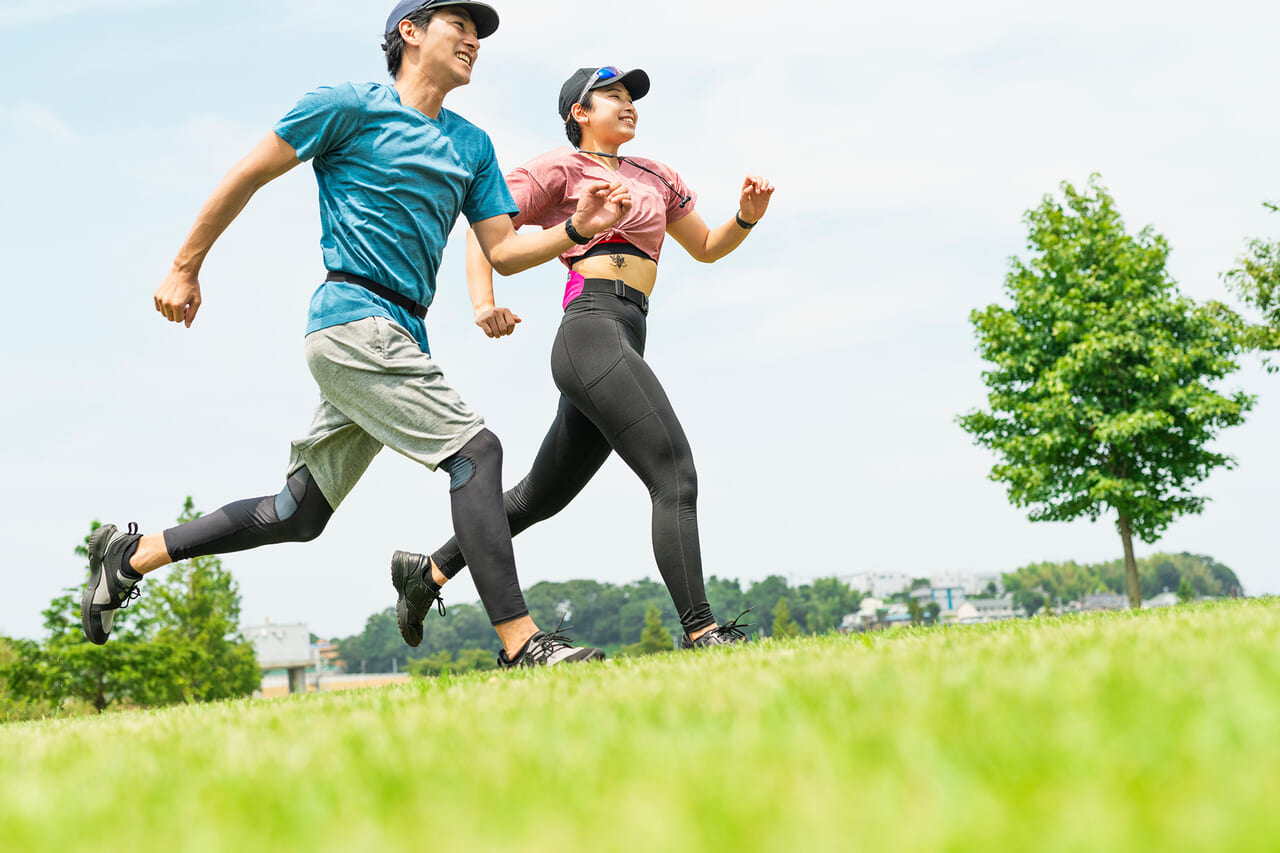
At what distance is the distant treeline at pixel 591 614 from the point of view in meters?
161

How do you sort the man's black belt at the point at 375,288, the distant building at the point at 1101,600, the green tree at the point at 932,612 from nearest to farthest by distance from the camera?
the man's black belt at the point at 375,288 < the green tree at the point at 932,612 < the distant building at the point at 1101,600

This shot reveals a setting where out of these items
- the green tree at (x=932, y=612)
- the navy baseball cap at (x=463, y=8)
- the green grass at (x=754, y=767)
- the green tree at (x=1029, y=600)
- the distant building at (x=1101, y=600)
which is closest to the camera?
the green grass at (x=754, y=767)

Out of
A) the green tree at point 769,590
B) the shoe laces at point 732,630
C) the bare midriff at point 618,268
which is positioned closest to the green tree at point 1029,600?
the green tree at point 769,590

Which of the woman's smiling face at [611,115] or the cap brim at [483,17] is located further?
the woman's smiling face at [611,115]

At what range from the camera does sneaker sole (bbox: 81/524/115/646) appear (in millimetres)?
5668

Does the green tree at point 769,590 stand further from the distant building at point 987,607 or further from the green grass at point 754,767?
the green grass at point 754,767

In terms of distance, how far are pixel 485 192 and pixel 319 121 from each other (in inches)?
41.4

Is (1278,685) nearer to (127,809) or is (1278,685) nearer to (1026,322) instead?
(127,809)

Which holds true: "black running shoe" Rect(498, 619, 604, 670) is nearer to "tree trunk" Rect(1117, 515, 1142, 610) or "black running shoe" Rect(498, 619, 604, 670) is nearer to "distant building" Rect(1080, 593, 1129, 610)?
"tree trunk" Rect(1117, 515, 1142, 610)

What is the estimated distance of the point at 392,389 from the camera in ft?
16.2

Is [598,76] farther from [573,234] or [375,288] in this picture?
[375,288]

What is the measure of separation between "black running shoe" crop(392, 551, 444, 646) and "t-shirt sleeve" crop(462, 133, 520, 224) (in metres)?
2.07

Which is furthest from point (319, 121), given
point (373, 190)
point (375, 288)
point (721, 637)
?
point (721, 637)

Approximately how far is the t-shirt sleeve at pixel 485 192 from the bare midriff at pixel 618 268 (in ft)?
1.79
